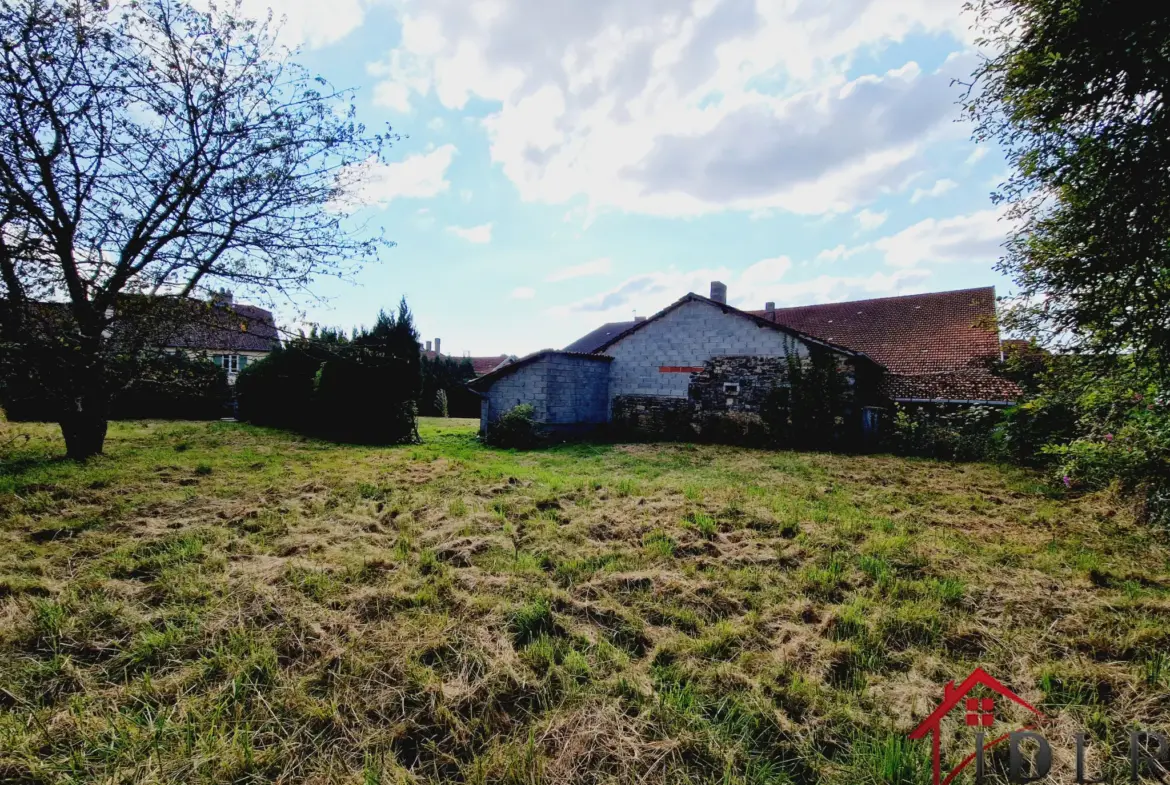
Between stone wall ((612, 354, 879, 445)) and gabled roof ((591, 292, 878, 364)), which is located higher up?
gabled roof ((591, 292, 878, 364))

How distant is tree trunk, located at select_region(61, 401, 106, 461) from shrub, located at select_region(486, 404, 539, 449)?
28.5 ft

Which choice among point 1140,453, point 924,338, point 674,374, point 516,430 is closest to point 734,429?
point 674,374

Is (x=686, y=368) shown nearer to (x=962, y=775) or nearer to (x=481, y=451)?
(x=481, y=451)

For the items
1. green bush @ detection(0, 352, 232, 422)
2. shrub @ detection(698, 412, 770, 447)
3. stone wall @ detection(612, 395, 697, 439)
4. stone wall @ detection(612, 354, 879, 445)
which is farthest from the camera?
stone wall @ detection(612, 395, 697, 439)

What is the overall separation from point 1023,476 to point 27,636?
1396 cm

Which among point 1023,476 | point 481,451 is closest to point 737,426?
point 1023,476

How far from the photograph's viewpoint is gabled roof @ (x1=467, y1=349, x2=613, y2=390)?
15375 mm

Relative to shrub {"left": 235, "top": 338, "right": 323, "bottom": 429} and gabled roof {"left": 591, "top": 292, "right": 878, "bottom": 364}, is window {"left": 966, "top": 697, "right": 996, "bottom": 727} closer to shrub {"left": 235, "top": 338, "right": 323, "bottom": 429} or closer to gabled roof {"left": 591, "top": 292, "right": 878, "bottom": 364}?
gabled roof {"left": 591, "top": 292, "right": 878, "bottom": 364}

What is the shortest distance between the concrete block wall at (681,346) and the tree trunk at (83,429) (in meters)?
13.2

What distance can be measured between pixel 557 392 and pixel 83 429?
1079cm

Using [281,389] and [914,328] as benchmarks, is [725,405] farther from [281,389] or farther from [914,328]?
[281,389]

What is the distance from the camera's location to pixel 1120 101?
16.3ft

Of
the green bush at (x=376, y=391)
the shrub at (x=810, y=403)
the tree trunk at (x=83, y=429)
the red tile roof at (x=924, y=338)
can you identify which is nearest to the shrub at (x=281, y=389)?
the green bush at (x=376, y=391)

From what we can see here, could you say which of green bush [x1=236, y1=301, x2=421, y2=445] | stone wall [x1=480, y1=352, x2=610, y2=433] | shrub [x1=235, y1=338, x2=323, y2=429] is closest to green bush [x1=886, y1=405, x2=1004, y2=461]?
stone wall [x1=480, y1=352, x2=610, y2=433]
